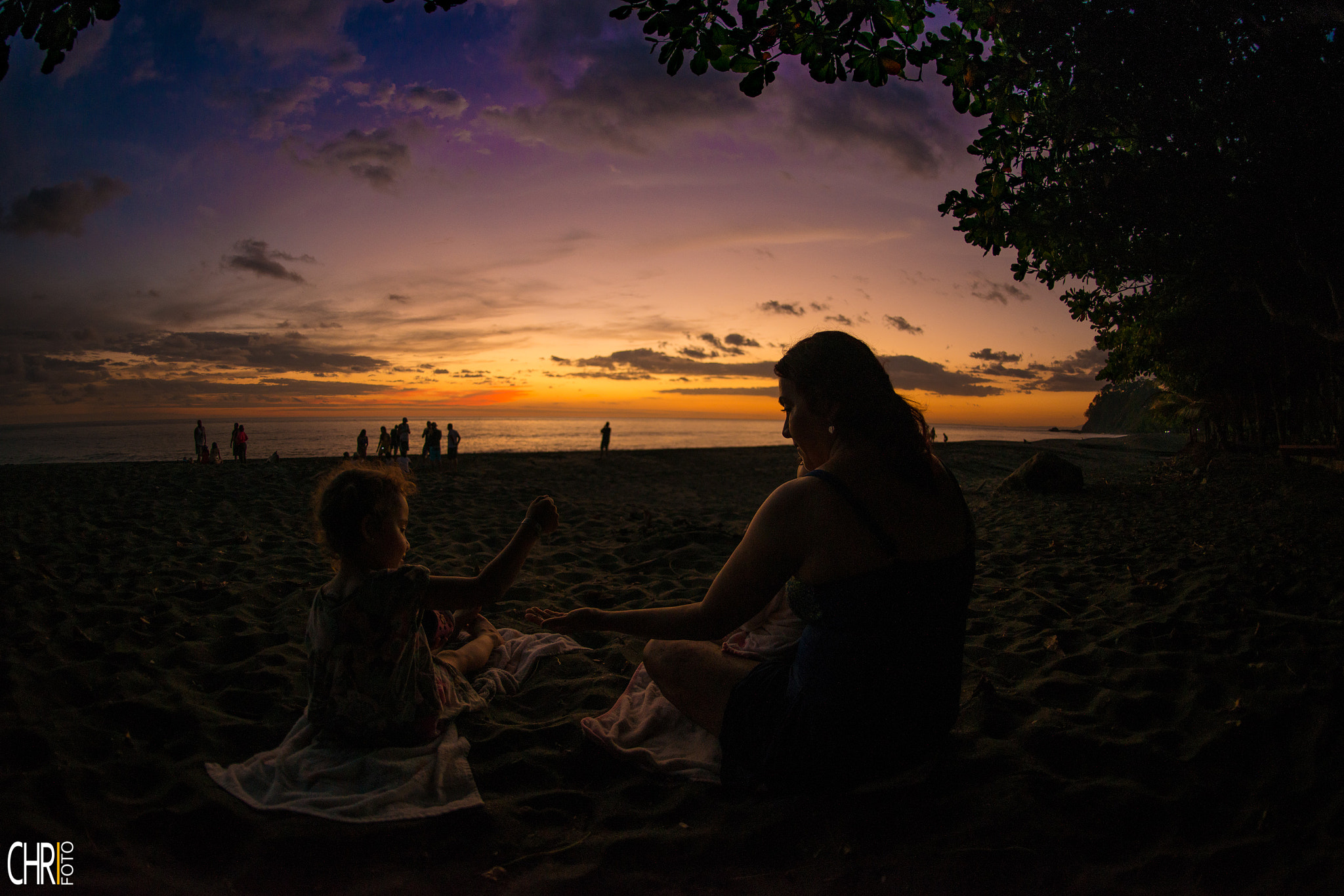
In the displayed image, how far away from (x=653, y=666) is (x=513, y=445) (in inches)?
2151

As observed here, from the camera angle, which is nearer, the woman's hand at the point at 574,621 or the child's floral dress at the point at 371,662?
the woman's hand at the point at 574,621

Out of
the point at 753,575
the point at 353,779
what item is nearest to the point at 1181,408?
the point at 753,575

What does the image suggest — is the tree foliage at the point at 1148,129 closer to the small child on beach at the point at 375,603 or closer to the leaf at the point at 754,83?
the leaf at the point at 754,83

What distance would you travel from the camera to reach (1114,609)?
14.2 ft

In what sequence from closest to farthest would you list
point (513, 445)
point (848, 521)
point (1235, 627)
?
1. point (848, 521)
2. point (1235, 627)
3. point (513, 445)

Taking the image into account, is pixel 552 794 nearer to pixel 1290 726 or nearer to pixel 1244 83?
pixel 1290 726

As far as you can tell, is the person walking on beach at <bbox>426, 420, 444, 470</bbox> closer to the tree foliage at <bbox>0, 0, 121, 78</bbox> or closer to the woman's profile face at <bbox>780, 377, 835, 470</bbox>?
the tree foliage at <bbox>0, 0, 121, 78</bbox>

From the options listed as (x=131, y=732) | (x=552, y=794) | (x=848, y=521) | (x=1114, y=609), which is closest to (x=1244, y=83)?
(x=1114, y=609)

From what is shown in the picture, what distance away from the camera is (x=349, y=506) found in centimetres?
233

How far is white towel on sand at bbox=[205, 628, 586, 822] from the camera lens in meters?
2.13

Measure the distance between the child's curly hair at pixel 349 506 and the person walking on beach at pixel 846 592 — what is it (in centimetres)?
80

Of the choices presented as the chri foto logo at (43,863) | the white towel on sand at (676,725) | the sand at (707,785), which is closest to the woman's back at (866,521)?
the white towel on sand at (676,725)

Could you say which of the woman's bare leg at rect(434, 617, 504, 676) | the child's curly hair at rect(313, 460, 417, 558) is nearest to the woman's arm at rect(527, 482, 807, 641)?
the child's curly hair at rect(313, 460, 417, 558)

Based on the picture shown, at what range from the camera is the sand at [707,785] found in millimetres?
1890
